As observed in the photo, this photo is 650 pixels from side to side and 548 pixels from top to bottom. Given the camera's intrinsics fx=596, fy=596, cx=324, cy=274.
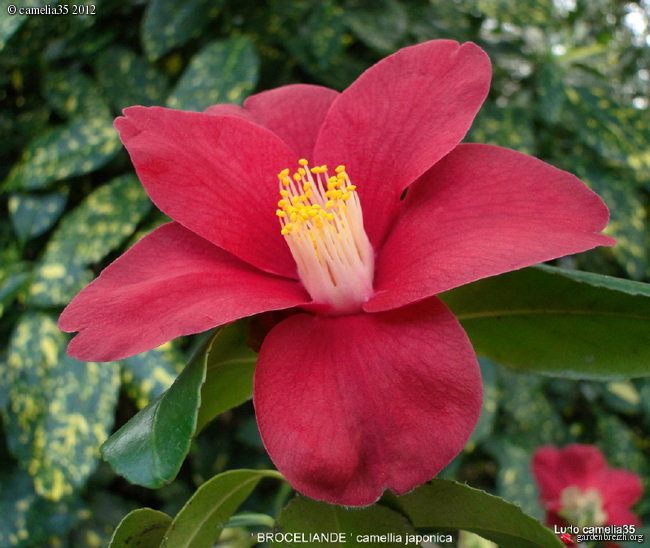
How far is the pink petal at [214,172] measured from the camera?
44 cm

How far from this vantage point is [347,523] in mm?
458

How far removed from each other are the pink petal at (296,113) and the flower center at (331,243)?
0.05 meters

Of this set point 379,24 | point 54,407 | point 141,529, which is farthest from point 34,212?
point 141,529

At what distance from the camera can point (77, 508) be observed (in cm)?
118

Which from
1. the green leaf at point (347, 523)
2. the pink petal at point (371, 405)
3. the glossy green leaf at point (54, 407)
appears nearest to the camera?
the pink petal at point (371, 405)

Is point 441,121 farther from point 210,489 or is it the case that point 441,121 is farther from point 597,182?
point 597,182

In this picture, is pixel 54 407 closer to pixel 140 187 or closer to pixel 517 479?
pixel 140 187

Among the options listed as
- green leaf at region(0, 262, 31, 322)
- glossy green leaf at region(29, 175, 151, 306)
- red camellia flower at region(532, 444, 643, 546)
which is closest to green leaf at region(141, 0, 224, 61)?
glossy green leaf at region(29, 175, 151, 306)

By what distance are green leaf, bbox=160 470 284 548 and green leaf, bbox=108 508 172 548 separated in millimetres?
29

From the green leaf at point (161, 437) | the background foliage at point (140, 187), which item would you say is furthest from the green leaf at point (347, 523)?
the background foliage at point (140, 187)

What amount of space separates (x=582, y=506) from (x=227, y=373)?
0.80 metres

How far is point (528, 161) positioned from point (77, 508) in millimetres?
1134

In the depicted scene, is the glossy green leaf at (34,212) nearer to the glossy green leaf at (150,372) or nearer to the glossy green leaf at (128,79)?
the glossy green leaf at (128,79)

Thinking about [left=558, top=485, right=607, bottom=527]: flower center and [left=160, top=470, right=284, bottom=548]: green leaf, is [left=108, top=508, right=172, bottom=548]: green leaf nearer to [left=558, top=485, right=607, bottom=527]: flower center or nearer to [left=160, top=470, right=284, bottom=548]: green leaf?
[left=160, top=470, right=284, bottom=548]: green leaf
